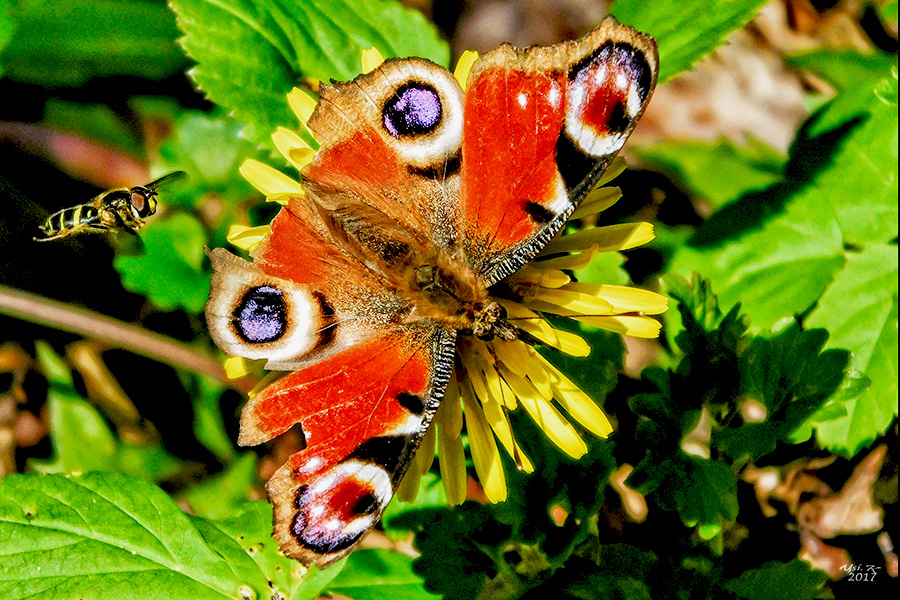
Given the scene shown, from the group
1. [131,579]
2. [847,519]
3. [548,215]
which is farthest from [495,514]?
[847,519]

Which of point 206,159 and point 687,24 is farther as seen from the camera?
point 206,159

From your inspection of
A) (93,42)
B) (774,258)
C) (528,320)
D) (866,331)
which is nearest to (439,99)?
(528,320)

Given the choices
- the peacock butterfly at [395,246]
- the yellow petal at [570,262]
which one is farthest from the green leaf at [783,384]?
the peacock butterfly at [395,246]

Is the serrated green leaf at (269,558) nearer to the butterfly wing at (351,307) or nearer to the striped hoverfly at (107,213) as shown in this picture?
the butterfly wing at (351,307)

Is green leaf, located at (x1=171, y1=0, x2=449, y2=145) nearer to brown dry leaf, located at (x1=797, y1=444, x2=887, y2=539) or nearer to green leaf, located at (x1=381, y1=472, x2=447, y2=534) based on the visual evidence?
green leaf, located at (x1=381, y1=472, x2=447, y2=534)

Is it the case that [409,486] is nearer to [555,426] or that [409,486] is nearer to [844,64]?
[555,426]
